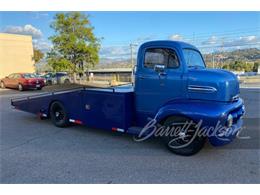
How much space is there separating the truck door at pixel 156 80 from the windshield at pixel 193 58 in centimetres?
30

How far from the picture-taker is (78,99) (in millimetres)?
6461

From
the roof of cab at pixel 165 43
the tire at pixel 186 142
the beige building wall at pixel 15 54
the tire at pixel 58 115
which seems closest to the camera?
the tire at pixel 186 142

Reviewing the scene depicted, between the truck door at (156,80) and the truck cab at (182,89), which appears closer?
the truck cab at (182,89)

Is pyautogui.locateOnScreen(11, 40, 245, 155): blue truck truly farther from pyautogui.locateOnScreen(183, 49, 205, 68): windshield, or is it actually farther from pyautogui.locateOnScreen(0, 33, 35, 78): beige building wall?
pyautogui.locateOnScreen(0, 33, 35, 78): beige building wall

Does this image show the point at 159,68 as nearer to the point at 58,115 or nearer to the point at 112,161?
the point at 112,161

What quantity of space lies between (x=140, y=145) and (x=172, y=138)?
833 mm

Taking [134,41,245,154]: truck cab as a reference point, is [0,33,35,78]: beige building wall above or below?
above

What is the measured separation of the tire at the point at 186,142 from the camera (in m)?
4.72

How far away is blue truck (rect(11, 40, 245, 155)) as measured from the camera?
15.0 feet

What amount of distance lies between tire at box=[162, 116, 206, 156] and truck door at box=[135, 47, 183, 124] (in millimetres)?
486

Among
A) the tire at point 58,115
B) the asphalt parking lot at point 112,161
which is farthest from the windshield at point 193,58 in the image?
the tire at point 58,115

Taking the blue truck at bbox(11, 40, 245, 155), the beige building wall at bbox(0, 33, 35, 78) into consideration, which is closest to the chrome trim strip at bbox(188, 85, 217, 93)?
Result: the blue truck at bbox(11, 40, 245, 155)

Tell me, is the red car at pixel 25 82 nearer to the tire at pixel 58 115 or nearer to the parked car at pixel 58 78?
the parked car at pixel 58 78

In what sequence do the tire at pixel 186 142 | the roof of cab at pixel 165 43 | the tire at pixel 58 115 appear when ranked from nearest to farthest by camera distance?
the tire at pixel 186 142 < the roof of cab at pixel 165 43 < the tire at pixel 58 115
